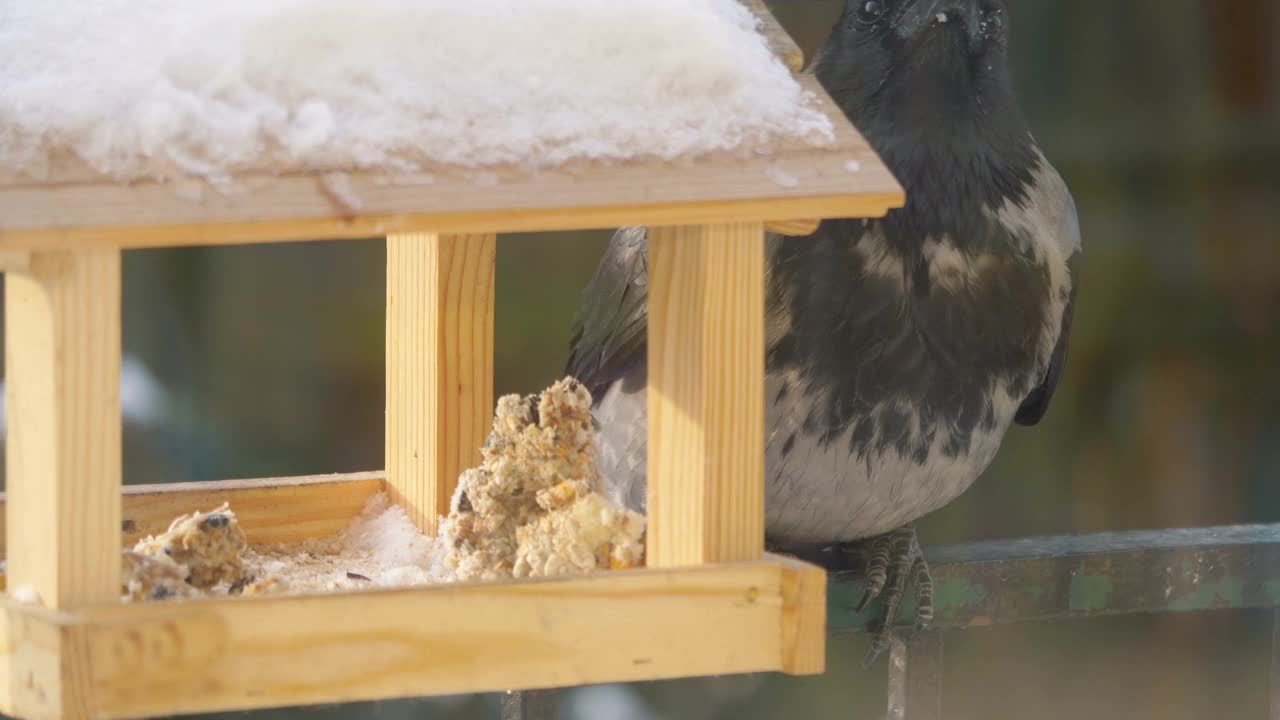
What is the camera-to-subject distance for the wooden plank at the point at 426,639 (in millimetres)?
1649

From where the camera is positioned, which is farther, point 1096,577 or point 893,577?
point 893,577

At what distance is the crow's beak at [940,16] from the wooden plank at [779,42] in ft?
1.84

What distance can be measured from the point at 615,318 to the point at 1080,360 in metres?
3.23

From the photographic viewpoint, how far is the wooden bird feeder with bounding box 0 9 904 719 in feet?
5.32

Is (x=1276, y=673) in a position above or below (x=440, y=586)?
below

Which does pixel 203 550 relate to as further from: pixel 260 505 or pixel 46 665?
pixel 260 505

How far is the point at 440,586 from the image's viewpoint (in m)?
1.74

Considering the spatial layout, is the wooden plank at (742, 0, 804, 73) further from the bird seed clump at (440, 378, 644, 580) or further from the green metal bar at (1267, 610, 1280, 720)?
the green metal bar at (1267, 610, 1280, 720)

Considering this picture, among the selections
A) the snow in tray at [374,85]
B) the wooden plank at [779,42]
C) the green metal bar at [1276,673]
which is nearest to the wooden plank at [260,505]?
the snow in tray at [374,85]

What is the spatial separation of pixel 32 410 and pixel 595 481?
2.50 ft

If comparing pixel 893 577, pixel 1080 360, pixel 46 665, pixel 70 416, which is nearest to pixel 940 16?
pixel 893 577

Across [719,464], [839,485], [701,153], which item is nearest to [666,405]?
[719,464]

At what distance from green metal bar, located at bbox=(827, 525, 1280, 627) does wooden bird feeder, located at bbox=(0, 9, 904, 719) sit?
0.88 meters

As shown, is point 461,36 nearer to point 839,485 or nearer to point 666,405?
point 666,405
